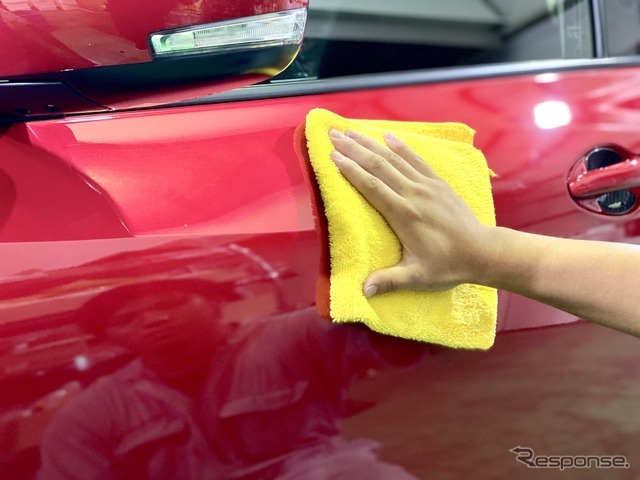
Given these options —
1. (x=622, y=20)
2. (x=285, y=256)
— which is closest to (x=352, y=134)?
(x=285, y=256)

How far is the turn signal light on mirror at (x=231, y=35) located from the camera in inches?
21.7

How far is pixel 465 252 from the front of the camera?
2.59ft

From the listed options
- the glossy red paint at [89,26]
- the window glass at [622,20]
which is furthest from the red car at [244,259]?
the window glass at [622,20]

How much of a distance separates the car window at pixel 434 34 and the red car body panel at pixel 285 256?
0.44ft

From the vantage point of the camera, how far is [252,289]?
72cm

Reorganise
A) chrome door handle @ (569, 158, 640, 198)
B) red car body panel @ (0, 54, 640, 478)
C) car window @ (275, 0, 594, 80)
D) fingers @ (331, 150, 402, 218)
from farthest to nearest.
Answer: car window @ (275, 0, 594, 80) < chrome door handle @ (569, 158, 640, 198) < fingers @ (331, 150, 402, 218) < red car body panel @ (0, 54, 640, 478)

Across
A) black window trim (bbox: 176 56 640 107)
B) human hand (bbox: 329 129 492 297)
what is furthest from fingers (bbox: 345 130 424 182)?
black window trim (bbox: 176 56 640 107)

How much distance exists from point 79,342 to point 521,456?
1.90 feet

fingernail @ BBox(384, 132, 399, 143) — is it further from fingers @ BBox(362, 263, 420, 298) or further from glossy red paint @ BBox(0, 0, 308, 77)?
glossy red paint @ BBox(0, 0, 308, 77)

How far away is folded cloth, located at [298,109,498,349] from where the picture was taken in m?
0.75

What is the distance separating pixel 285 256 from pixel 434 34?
52 centimetres

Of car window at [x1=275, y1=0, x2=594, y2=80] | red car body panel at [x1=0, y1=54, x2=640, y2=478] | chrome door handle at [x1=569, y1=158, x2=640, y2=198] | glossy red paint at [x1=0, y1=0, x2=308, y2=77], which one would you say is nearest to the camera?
glossy red paint at [x1=0, y1=0, x2=308, y2=77]

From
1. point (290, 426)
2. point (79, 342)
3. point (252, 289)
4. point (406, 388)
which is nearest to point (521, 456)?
point (406, 388)

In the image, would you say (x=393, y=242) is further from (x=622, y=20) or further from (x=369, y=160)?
(x=622, y=20)
